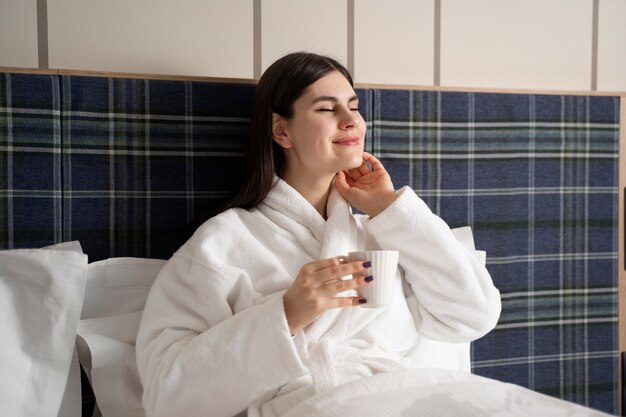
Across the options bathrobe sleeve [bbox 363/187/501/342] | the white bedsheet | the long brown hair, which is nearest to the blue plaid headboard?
the long brown hair

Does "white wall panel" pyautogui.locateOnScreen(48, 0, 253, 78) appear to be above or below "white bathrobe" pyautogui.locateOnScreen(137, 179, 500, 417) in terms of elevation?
above

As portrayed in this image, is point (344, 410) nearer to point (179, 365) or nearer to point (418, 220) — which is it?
point (179, 365)

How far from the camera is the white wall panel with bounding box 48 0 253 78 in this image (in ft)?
5.61

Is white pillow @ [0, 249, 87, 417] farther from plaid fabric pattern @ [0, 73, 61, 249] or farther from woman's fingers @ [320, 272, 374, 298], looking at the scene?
woman's fingers @ [320, 272, 374, 298]

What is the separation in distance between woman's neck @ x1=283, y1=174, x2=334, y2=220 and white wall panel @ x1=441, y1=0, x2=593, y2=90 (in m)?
0.66

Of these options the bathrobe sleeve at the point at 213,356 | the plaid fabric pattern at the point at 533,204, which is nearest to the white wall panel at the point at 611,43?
the plaid fabric pattern at the point at 533,204

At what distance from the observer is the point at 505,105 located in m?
1.99

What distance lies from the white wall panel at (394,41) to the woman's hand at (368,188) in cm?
37

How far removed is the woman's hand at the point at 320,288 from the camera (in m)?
1.29

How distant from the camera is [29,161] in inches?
62.0

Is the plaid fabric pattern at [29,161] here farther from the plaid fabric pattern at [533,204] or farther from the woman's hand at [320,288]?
the plaid fabric pattern at [533,204]

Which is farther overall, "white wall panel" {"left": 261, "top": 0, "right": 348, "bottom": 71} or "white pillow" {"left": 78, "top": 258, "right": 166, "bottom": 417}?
"white wall panel" {"left": 261, "top": 0, "right": 348, "bottom": 71}

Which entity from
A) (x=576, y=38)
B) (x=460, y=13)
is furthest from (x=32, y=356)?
(x=576, y=38)

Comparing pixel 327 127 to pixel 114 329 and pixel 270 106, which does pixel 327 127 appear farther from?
pixel 114 329
